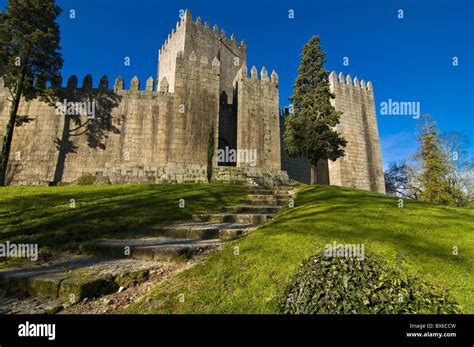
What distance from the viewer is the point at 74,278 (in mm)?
4461

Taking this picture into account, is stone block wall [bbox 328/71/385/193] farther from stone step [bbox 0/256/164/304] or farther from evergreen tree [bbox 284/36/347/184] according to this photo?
stone step [bbox 0/256/164/304]

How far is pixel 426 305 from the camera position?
244 cm

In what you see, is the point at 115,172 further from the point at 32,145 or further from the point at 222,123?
the point at 222,123

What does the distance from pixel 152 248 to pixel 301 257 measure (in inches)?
122

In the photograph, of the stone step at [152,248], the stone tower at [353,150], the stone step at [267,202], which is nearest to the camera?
the stone step at [152,248]

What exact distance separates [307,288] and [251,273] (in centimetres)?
176

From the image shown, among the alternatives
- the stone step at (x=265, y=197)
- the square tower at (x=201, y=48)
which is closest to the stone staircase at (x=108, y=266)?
the stone step at (x=265, y=197)

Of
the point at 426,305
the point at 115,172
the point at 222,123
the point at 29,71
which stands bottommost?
the point at 426,305

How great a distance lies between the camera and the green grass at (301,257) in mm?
3691

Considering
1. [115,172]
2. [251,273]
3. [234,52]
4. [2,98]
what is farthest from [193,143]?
[234,52]
